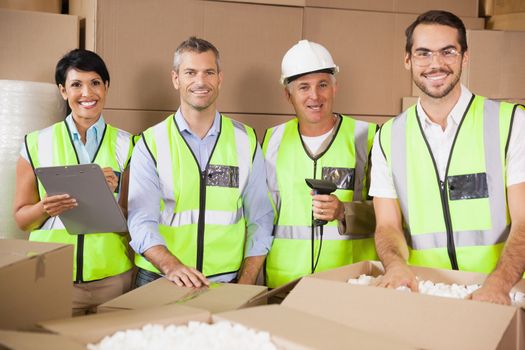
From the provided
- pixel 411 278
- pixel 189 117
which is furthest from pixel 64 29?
pixel 411 278

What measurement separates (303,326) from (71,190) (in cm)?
123

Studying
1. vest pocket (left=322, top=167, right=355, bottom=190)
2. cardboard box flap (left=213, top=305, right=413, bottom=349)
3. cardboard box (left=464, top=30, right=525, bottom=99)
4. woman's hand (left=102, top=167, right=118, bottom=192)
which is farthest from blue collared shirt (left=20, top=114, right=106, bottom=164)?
cardboard box (left=464, top=30, right=525, bottom=99)

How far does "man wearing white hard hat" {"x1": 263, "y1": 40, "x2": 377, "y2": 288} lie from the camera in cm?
235

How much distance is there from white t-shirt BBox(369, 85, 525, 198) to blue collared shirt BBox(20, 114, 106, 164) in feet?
3.62

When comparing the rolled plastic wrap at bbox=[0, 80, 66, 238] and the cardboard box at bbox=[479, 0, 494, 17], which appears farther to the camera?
the cardboard box at bbox=[479, 0, 494, 17]

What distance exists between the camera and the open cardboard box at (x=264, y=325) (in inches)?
42.3

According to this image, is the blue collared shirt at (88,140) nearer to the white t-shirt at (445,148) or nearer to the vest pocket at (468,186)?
the white t-shirt at (445,148)

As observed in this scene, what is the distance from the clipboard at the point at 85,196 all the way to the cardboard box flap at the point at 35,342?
1021mm

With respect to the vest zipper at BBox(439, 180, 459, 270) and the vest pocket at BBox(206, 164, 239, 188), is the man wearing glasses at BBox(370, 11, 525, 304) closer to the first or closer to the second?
the vest zipper at BBox(439, 180, 459, 270)

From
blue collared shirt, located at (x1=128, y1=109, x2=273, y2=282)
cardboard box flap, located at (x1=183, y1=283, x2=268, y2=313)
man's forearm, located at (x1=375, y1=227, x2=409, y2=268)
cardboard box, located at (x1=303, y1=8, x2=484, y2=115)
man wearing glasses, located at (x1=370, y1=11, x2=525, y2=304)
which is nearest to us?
cardboard box flap, located at (x1=183, y1=283, x2=268, y2=313)

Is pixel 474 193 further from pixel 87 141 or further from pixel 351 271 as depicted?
pixel 87 141

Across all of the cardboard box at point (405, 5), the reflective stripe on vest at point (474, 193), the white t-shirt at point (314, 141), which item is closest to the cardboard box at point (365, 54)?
the cardboard box at point (405, 5)

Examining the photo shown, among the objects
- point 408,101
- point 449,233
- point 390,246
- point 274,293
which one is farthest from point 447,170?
point 408,101

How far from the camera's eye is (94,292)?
7.62 ft
